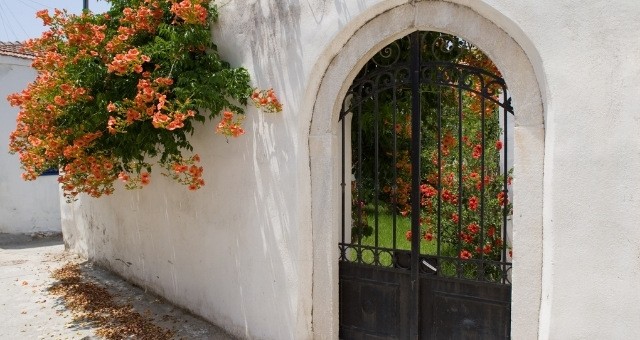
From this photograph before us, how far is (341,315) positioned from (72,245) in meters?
6.66

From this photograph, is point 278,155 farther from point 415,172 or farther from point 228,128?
point 415,172

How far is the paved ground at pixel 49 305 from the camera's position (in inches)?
207

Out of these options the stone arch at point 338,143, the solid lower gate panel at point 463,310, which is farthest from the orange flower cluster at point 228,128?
the solid lower gate panel at point 463,310

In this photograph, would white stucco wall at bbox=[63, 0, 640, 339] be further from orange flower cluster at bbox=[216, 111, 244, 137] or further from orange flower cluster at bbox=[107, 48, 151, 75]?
orange flower cluster at bbox=[107, 48, 151, 75]

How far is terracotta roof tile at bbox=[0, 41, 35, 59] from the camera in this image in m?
11.0

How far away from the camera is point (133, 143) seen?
499 centimetres

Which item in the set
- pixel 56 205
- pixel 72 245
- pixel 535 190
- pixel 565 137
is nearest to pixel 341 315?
pixel 535 190

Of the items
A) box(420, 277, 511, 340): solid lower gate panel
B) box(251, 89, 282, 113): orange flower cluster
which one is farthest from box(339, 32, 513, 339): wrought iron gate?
box(251, 89, 282, 113): orange flower cluster

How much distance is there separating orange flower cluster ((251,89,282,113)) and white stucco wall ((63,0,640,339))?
79mm

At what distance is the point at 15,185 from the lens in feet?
36.4

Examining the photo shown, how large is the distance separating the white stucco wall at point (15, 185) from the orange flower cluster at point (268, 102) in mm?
8748

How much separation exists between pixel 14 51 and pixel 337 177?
9.98m

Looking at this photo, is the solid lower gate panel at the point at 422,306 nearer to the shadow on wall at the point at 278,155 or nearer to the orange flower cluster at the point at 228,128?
the shadow on wall at the point at 278,155

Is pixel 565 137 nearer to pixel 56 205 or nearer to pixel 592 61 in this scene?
pixel 592 61
